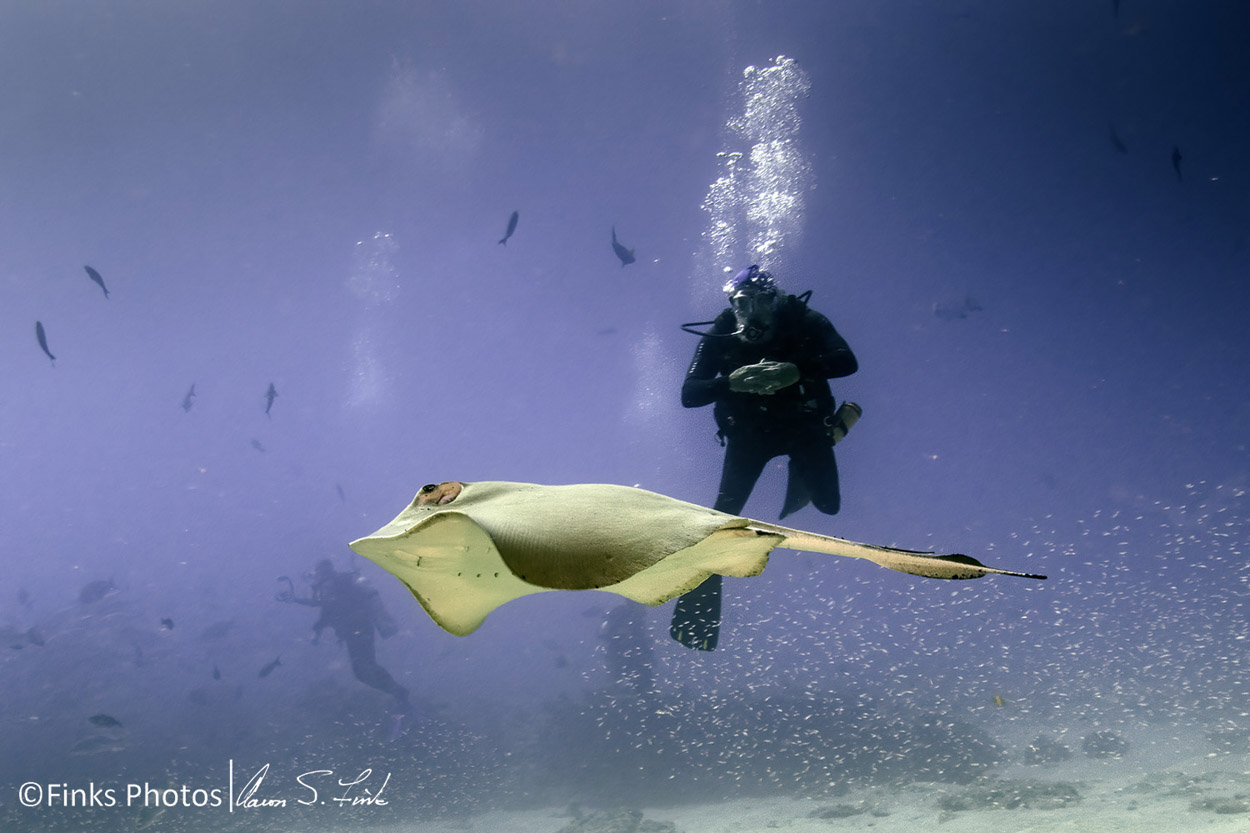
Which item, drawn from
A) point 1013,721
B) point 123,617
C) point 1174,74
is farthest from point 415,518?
point 123,617

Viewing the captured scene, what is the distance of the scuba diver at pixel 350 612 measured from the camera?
15640 millimetres

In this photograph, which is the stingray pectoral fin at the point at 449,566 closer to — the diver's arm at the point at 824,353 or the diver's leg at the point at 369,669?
the diver's arm at the point at 824,353

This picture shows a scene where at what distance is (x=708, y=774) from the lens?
52.6 feet

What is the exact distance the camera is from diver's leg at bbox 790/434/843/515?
19.4 ft

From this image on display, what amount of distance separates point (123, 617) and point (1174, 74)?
143ft

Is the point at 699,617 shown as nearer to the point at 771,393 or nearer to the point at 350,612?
the point at 771,393

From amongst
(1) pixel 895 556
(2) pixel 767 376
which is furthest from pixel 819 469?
(1) pixel 895 556

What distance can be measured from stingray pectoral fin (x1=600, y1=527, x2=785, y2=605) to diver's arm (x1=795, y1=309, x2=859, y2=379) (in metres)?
3.99

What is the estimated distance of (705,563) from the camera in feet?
6.38

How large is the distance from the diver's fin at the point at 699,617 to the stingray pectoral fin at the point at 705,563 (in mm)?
2530

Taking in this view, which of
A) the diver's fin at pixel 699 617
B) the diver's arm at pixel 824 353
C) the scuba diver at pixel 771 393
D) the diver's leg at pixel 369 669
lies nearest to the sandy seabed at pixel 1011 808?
the diver's leg at pixel 369 669

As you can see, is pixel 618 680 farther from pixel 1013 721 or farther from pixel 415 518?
pixel 415 518

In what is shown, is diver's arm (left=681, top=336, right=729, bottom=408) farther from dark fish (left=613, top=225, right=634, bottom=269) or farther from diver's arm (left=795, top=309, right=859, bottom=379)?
dark fish (left=613, top=225, right=634, bottom=269)

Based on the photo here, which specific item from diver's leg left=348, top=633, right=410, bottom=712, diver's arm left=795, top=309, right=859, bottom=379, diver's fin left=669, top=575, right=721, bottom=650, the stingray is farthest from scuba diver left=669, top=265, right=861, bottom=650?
diver's leg left=348, top=633, right=410, bottom=712
